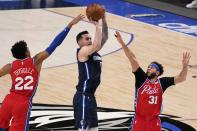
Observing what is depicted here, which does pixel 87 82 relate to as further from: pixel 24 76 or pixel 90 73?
pixel 24 76

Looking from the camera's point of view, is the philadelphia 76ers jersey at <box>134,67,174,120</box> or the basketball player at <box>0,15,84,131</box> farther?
the philadelphia 76ers jersey at <box>134,67,174,120</box>

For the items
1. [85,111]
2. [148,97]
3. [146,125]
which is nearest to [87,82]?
[85,111]

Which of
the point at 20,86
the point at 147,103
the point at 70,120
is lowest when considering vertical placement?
the point at 70,120

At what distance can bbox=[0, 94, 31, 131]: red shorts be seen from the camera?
26.6 feet

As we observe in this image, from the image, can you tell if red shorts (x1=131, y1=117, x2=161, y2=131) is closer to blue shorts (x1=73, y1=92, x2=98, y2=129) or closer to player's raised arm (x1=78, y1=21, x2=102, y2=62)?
blue shorts (x1=73, y1=92, x2=98, y2=129)

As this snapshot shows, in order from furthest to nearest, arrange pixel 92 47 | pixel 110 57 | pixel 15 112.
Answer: pixel 110 57 < pixel 92 47 < pixel 15 112

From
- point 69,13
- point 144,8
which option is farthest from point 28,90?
point 144,8

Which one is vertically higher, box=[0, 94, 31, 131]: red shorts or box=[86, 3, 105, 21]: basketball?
box=[86, 3, 105, 21]: basketball

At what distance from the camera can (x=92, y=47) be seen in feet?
27.7

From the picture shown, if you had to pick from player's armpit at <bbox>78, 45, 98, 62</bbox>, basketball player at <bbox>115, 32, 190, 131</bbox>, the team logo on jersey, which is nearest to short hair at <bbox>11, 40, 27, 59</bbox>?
player's armpit at <bbox>78, 45, 98, 62</bbox>

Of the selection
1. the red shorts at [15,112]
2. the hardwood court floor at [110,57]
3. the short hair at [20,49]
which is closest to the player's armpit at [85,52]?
the short hair at [20,49]

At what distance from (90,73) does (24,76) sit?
2.97 ft

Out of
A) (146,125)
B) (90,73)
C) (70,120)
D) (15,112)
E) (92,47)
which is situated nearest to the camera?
(15,112)

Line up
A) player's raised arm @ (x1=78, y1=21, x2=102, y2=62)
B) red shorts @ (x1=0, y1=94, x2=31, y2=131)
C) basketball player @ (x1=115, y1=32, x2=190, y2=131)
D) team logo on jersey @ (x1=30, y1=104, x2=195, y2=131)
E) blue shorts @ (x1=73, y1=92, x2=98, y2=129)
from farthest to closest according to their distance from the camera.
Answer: team logo on jersey @ (x1=30, y1=104, x2=195, y2=131)
blue shorts @ (x1=73, y1=92, x2=98, y2=129)
player's raised arm @ (x1=78, y1=21, x2=102, y2=62)
basketball player @ (x1=115, y1=32, x2=190, y2=131)
red shorts @ (x1=0, y1=94, x2=31, y2=131)
